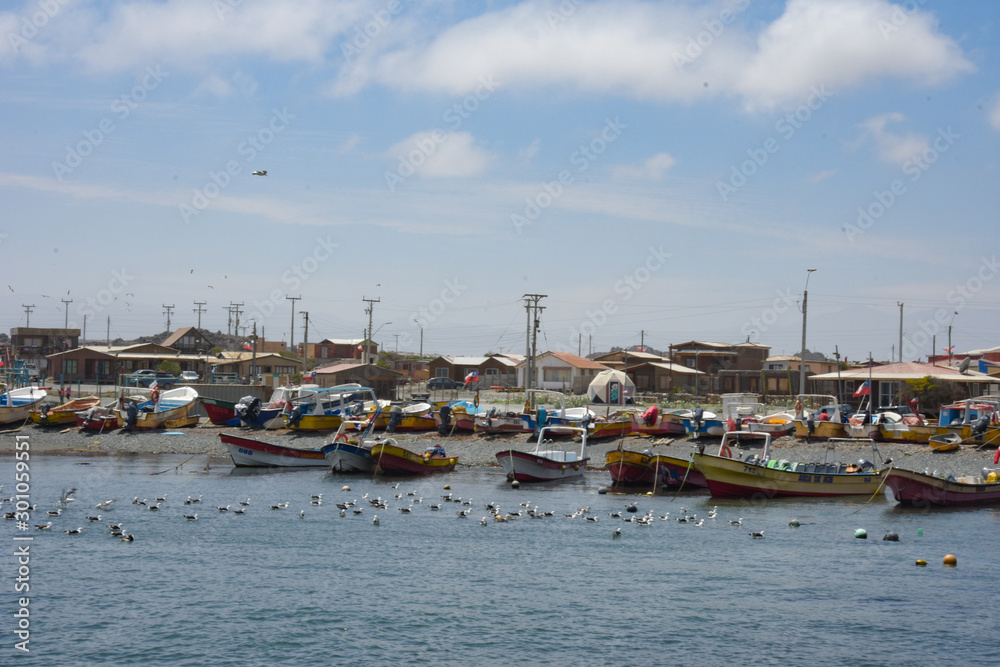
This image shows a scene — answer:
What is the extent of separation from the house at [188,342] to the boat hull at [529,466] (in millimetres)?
73617

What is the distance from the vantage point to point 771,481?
102 ft

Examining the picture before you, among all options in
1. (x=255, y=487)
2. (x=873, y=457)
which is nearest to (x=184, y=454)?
(x=255, y=487)

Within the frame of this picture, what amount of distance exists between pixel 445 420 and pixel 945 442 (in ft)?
76.9

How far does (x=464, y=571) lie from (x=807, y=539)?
973 cm

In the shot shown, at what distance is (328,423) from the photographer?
48812mm

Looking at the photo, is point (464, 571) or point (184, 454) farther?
point (184, 454)

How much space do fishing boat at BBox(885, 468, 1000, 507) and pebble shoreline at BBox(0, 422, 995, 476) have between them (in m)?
5.52

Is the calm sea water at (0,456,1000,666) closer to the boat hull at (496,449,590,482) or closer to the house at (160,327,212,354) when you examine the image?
the boat hull at (496,449,590,482)

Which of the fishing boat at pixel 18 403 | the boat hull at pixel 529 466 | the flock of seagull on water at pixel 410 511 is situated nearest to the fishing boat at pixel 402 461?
the boat hull at pixel 529 466

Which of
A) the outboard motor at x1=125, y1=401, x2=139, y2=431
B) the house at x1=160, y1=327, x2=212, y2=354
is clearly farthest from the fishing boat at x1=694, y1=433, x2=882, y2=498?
the house at x1=160, y1=327, x2=212, y2=354

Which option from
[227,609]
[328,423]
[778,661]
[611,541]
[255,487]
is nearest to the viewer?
[778,661]

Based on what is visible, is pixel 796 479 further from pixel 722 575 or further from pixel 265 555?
pixel 265 555

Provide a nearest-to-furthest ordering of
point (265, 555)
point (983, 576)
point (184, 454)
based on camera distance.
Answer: point (983, 576), point (265, 555), point (184, 454)

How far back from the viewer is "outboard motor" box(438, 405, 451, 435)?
47.9 meters
